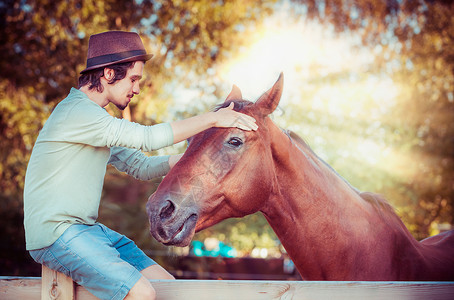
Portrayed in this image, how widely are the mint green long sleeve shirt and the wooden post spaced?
0.47 feet

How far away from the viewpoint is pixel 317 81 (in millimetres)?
8961

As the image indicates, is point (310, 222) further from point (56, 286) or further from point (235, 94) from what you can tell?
point (56, 286)

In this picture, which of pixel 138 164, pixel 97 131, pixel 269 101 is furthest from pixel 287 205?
pixel 97 131

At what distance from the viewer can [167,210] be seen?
187 cm

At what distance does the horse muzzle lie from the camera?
5.90ft

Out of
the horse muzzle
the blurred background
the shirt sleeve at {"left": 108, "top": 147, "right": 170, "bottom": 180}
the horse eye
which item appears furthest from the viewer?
the blurred background

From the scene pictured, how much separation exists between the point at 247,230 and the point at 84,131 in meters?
6.90

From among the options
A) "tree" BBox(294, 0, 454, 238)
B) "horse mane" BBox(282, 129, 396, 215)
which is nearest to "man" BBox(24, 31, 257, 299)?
"horse mane" BBox(282, 129, 396, 215)

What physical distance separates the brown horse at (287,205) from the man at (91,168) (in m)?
0.20

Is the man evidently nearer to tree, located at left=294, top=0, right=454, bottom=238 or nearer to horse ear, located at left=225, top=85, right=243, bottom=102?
horse ear, located at left=225, top=85, right=243, bottom=102

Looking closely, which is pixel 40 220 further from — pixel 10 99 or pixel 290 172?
pixel 10 99

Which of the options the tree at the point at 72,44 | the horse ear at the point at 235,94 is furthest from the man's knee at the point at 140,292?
the tree at the point at 72,44

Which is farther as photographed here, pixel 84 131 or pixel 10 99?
pixel 10 99

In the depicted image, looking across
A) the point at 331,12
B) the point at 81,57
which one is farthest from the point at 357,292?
the point at 81,57
